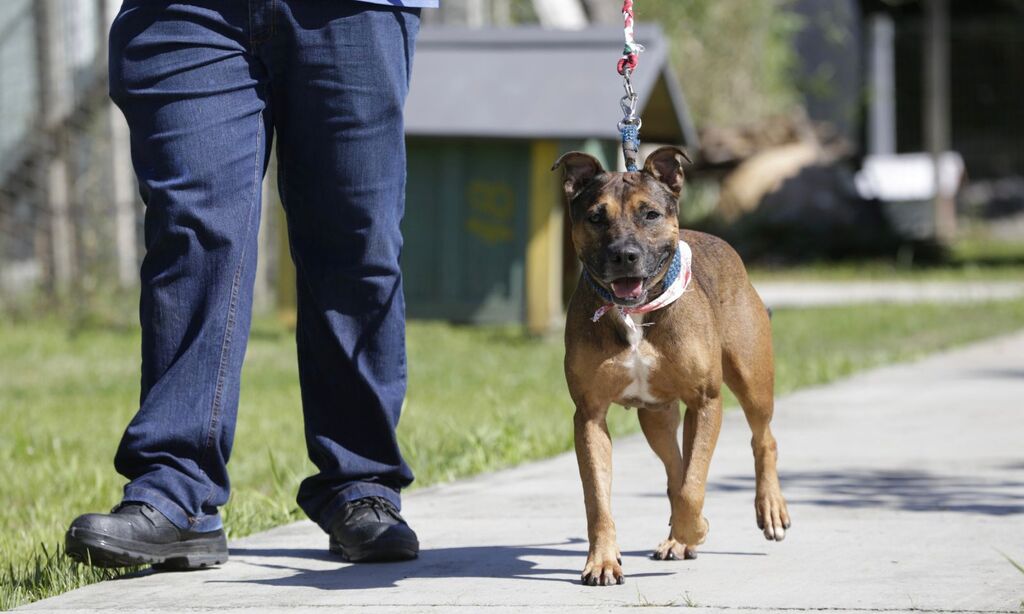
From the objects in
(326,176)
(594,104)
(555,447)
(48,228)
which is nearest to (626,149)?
(326,176)

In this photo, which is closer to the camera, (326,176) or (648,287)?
(648,287)

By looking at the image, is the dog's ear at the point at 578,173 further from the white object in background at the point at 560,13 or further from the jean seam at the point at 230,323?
the white object in background at the point at 560,13

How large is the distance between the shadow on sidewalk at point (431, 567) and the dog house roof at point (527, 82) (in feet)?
19.5

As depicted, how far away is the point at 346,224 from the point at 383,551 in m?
0.80

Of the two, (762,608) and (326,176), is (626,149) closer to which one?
(326,176)

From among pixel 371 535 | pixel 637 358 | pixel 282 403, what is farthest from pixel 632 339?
pixel 282 403

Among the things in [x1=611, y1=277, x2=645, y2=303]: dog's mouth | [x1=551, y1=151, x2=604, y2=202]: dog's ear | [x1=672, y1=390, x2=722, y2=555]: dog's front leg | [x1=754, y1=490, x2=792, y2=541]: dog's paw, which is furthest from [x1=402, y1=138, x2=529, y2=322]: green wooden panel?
[x1=611, y1=277, x2=645, y2=303]: dog's mouth

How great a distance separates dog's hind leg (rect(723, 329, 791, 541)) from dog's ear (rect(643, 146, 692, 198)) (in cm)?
49

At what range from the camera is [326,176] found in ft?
13.4

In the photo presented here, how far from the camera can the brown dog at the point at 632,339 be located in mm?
3609

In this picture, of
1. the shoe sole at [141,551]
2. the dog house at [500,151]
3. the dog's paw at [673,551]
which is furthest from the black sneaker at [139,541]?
the dog house at [500,151]

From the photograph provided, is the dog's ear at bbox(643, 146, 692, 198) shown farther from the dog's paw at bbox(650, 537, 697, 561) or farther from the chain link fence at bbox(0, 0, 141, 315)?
the chain link fence at bbox(0, 0, 141, 315)

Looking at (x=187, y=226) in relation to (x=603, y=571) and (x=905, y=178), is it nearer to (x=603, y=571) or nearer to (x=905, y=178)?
(x=603, y=571)

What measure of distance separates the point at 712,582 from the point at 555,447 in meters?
2.34
